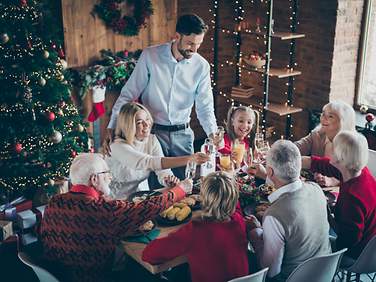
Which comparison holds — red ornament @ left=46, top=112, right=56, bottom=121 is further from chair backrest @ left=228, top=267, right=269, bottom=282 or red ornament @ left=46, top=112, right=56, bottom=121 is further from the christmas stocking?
chair backrest @ left=228, top=267, right=269, bottom=282

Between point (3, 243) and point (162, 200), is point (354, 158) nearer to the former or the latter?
point (162, 200)

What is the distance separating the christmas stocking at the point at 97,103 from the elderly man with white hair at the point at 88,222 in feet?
8.92

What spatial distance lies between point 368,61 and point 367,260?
10.4 feet

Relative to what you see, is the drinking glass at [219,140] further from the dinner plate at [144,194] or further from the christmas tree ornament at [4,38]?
the christmas tree ornament at [4,38]

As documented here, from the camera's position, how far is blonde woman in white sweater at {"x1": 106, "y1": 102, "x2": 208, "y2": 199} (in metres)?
3.38

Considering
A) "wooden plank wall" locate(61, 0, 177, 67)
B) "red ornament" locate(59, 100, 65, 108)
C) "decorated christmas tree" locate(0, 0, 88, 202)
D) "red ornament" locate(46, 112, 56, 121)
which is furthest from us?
"wooden plank wall" locate(61, 0, 177, 67)

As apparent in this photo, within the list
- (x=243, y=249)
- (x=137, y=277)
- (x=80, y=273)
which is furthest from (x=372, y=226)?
(x=80, y=273)

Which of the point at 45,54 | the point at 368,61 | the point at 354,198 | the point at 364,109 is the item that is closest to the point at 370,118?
the point at 364,109

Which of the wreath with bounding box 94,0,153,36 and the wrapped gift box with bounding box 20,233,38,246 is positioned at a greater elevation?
the wreath with bounding box 94,0,153,36

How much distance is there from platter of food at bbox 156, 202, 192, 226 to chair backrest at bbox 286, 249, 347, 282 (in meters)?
0.66

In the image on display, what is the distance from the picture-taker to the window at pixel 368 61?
541 centimetres

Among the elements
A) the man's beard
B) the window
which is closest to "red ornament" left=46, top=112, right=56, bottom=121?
the man's beard

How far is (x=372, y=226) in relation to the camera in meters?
2.87

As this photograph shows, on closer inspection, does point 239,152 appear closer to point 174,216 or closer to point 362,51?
point 174,216
